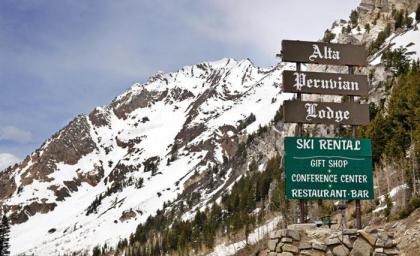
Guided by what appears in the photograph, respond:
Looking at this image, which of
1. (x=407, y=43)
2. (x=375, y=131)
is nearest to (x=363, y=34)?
(x=407, y=43)

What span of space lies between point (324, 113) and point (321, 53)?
8.86ft

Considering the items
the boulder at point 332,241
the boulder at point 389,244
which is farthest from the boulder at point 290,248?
the boulder at point 389,244

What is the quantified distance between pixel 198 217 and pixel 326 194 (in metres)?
155

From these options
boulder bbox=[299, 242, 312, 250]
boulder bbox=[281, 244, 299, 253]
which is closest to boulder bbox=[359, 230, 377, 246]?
boulder bbox=[299, 242, 312, 250]

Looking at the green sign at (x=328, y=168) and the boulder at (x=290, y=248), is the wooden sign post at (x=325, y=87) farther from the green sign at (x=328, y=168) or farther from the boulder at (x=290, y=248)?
the boulder at (x=290, y=248)

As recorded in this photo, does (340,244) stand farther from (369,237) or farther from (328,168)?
(328,168)

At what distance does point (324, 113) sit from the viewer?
2366cm

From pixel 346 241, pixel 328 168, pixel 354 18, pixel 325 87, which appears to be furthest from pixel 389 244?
pixel 354 18

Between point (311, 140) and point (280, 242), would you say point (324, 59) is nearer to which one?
point (311, 140)

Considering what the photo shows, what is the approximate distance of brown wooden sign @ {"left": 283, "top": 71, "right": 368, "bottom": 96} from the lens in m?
23.6

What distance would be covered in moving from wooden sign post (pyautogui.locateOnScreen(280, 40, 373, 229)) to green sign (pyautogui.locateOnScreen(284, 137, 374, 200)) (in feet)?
0.35

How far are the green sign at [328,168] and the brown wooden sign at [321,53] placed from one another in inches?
143

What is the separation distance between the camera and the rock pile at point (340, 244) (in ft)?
66.5

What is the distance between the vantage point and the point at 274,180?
463ft
